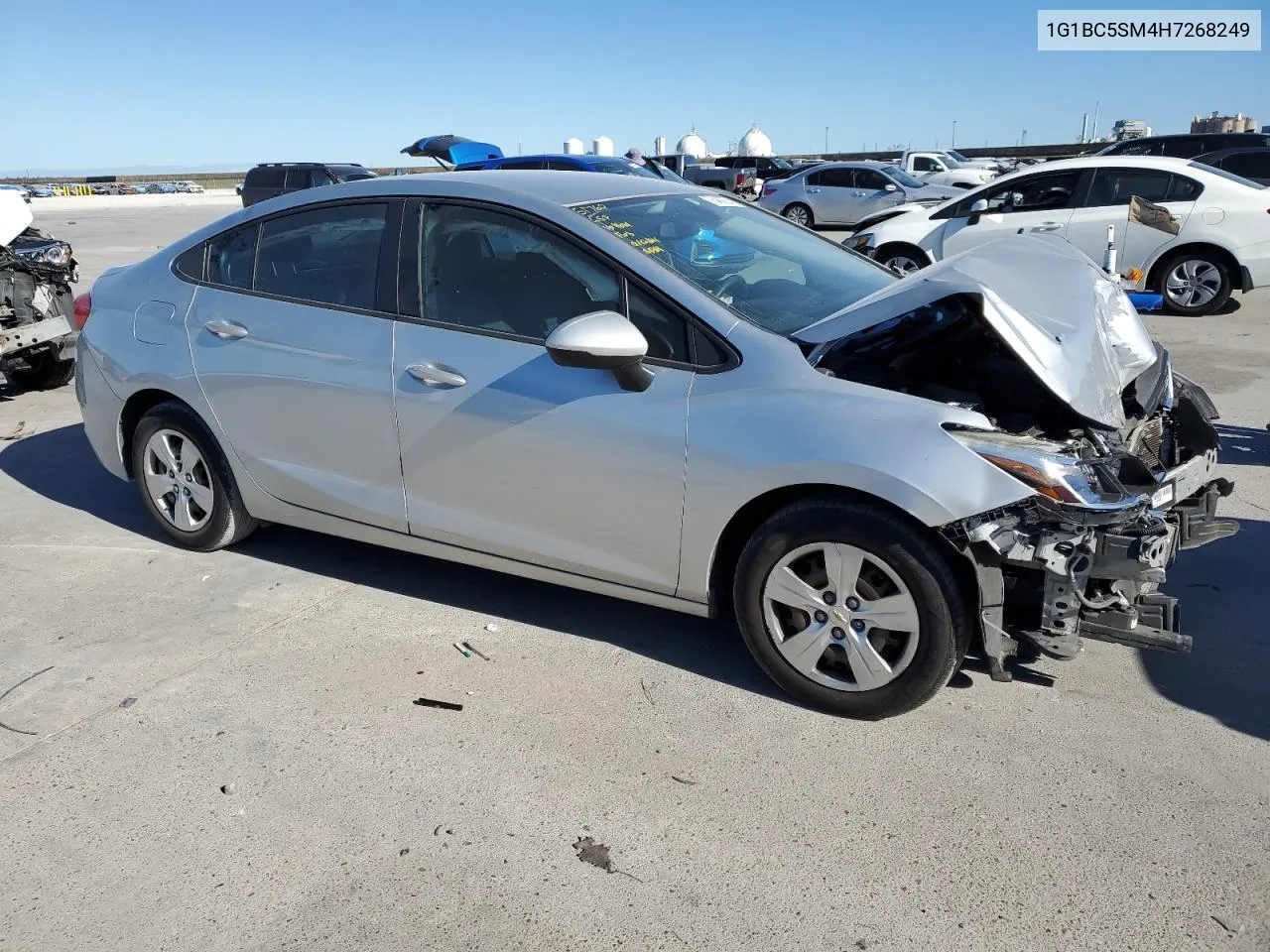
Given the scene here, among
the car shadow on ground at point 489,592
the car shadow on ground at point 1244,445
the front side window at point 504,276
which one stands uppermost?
the front side window at point 504,276

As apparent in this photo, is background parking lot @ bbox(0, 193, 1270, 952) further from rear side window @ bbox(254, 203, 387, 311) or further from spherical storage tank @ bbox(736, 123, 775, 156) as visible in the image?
spherical storage tank @ bbox(736, 123, 775, 156)

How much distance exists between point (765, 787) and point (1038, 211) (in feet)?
32.5

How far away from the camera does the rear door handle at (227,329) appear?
4.30m

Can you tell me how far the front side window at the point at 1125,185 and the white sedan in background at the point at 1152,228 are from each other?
10 mm

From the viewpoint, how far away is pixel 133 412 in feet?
15.8

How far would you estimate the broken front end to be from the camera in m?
2.99

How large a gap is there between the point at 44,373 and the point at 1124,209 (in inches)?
413

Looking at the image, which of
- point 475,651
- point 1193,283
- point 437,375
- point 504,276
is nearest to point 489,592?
point 475,651

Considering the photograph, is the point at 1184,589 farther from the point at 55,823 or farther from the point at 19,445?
the point at 19,445

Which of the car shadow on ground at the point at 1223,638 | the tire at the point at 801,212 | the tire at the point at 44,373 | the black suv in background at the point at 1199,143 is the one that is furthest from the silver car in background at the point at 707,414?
the tire at the point at 801,212

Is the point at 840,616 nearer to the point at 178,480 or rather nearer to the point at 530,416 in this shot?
the point at 530,416

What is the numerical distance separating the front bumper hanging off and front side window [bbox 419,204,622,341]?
1.46 meters

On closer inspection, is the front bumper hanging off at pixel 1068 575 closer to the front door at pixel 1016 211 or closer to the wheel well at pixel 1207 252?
the front door at pixel 1016 211

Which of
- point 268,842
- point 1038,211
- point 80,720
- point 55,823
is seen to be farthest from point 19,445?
point 1038,211
